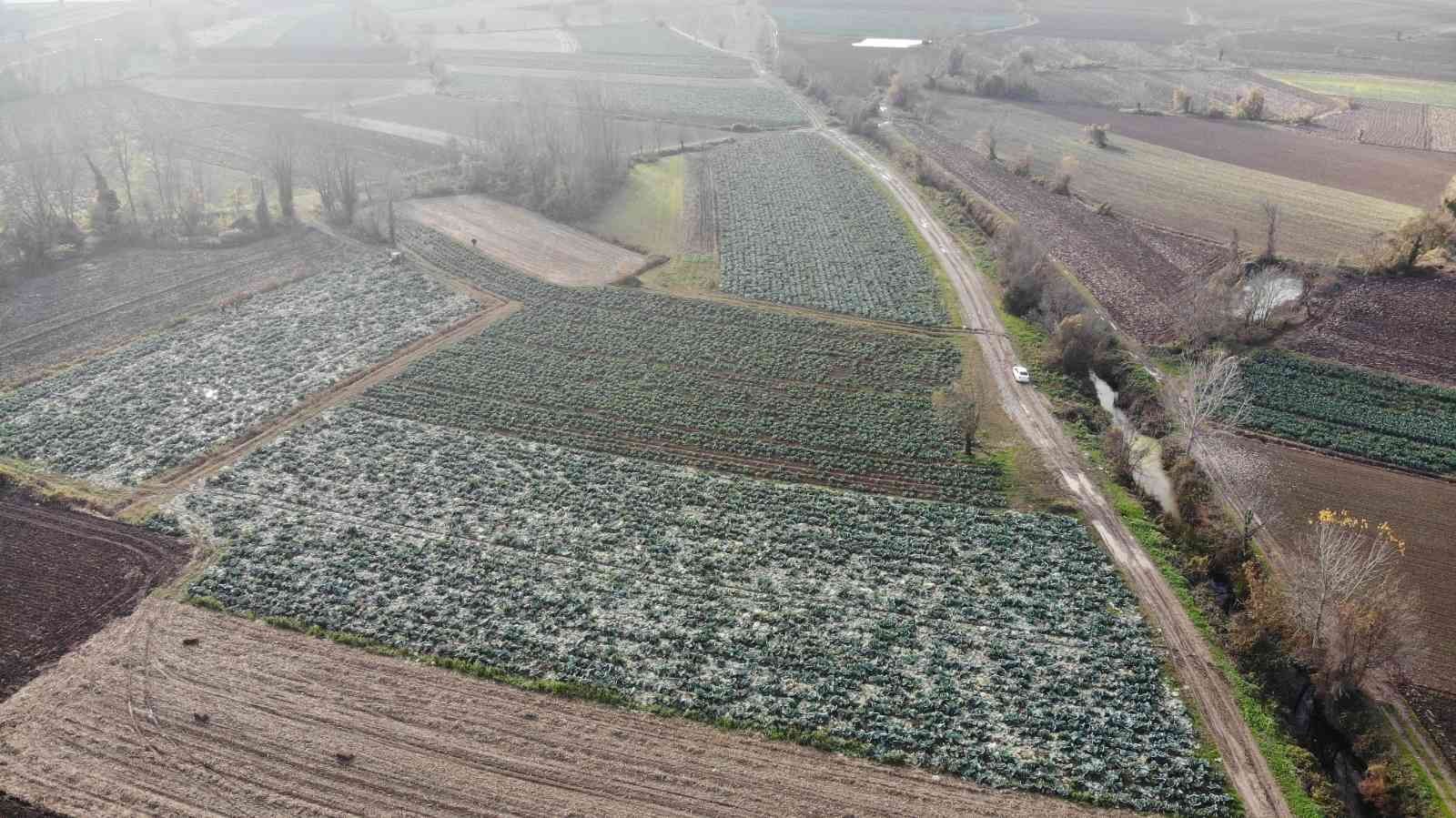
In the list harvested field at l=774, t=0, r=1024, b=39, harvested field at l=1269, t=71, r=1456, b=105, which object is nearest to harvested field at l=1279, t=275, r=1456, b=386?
harvested field at l=1269, t=71, r=1456, b=105

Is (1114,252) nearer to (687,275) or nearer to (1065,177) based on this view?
(1065,177)

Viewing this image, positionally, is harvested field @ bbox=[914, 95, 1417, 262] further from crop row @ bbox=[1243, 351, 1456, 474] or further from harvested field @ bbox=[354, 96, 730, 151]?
harvested field @ bbox=[354, 96, 730, 151]

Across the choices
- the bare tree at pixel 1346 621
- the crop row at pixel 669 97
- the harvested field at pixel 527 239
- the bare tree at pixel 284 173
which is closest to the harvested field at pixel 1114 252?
the bare tree at pixel 1346 621

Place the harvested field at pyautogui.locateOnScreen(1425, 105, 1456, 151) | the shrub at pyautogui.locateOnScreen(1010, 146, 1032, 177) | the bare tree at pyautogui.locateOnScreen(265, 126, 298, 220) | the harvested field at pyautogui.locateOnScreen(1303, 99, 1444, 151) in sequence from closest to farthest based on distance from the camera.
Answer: the bare tree at pyautogui.locateOnScreen(265, 126, 298, 220), the shrub at pyautogui.locateOnScreen(1010, 146, 1032, 177), the harvested field at pyautogui.locateOnScreen(1425, 105, 1456, 151), the harvested field at pyautogui.locateOnScreen(1303, 99, 1444, 151)

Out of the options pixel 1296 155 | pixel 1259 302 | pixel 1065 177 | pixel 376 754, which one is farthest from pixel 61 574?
pixel 1296 155

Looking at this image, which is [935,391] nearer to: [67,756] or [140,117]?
[67,756]

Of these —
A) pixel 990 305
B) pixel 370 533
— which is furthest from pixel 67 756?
pixel 990 305
